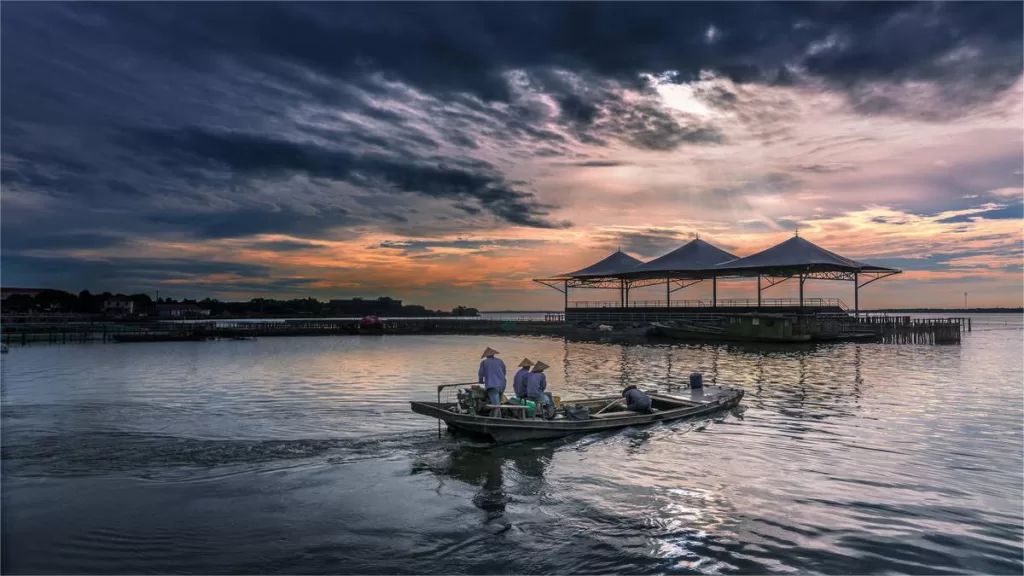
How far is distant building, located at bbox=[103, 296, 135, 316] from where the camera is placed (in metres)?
141

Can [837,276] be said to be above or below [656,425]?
above

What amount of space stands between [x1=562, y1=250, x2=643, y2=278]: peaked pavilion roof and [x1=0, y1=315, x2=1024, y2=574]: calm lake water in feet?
163

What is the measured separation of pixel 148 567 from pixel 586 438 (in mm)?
9907

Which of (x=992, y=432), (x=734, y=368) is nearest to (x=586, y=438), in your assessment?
(x=992, y=432)

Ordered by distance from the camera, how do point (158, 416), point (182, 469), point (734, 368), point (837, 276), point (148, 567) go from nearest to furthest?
point (148, 567) < point (182, 469) < point (158, 416) < point (734, 368) < point (837, 276)

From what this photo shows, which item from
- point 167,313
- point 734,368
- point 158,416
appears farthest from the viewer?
point 167,313

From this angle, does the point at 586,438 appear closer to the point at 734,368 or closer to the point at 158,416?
the point at 158,416

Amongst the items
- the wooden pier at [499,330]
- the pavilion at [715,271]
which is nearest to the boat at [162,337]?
the wooden pier at [499,330]

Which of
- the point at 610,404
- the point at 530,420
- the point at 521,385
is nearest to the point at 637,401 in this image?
the point at 610,404

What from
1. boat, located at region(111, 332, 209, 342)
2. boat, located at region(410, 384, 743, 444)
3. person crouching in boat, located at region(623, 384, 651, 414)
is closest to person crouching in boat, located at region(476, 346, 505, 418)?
boat, located at region(410, 384, 743, 444)

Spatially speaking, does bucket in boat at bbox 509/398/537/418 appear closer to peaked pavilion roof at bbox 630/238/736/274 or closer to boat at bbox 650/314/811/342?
boat at bbox 650/314/811/342

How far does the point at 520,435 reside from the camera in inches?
578

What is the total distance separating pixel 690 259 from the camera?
6706 centimetres

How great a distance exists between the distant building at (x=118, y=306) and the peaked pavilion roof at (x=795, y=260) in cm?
13888
